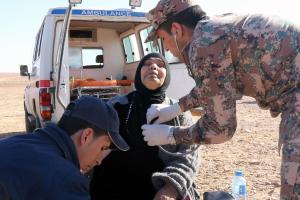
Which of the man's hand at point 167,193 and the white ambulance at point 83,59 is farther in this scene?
the white ambulance at point 83,59

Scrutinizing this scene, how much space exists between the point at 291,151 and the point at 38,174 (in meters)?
0.98

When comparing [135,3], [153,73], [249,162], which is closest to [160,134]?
[153,73]

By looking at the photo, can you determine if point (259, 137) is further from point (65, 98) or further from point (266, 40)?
point (266, 40)

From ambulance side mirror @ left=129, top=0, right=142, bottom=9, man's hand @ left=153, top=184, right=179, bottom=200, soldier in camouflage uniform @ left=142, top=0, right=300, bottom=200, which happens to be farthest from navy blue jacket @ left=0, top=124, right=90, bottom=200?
ambulance side mirror @ left=129, top=0, right=142, bottom=9

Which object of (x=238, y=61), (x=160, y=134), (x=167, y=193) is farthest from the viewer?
(x=167, y=193)

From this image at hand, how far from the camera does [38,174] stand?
1.31 metres

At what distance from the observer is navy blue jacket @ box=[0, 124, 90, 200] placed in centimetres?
130

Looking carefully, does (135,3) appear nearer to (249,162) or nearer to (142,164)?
(249,162)

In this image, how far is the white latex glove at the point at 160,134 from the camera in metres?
2.15

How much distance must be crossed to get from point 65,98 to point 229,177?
215cm

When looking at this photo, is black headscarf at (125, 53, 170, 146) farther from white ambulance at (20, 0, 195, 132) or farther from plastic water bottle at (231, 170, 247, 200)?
plastic water bottle at (231, 170, 247, 200)

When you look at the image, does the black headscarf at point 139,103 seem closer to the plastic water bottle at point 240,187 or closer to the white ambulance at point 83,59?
the white ambulance at point 83,59

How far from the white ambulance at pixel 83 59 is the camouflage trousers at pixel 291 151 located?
153 centimetres

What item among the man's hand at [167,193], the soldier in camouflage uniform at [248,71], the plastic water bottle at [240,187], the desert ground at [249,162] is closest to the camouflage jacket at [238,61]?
the soldier in camouflage uniform at [248,71]
